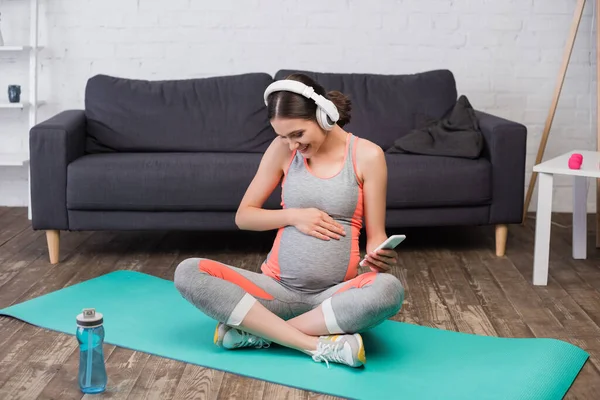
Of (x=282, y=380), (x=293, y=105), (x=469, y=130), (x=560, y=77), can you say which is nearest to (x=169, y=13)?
(x=469, y=130)

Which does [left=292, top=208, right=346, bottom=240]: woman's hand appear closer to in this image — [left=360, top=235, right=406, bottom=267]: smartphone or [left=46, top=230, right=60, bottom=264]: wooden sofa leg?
[left=360, top=235, right=406, bottom=267]: smartphone

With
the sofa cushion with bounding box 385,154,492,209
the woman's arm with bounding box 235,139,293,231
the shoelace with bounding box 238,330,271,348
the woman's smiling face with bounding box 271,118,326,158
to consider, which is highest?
the woman's smiling face with bounding box 271,118,326,158

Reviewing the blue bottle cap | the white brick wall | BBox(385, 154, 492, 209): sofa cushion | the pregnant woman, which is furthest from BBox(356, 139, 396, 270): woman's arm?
the white brick wall

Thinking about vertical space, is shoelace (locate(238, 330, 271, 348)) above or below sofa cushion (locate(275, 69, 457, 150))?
below

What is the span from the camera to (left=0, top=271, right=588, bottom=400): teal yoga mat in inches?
88.8

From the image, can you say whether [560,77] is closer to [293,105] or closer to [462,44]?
[462,44]

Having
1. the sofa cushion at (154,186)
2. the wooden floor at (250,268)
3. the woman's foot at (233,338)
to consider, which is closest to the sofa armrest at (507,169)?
the wooden floor at (250,268)

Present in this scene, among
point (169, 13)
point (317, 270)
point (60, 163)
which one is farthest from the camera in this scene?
point (169, 13)

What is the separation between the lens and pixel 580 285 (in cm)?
329

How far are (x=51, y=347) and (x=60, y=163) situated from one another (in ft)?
3.92

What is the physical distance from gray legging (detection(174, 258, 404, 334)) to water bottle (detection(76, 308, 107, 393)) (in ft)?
1.06

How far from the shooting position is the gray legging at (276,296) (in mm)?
2377

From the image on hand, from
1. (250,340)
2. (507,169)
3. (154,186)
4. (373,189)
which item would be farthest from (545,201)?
(154,186)

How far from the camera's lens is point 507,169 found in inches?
146
